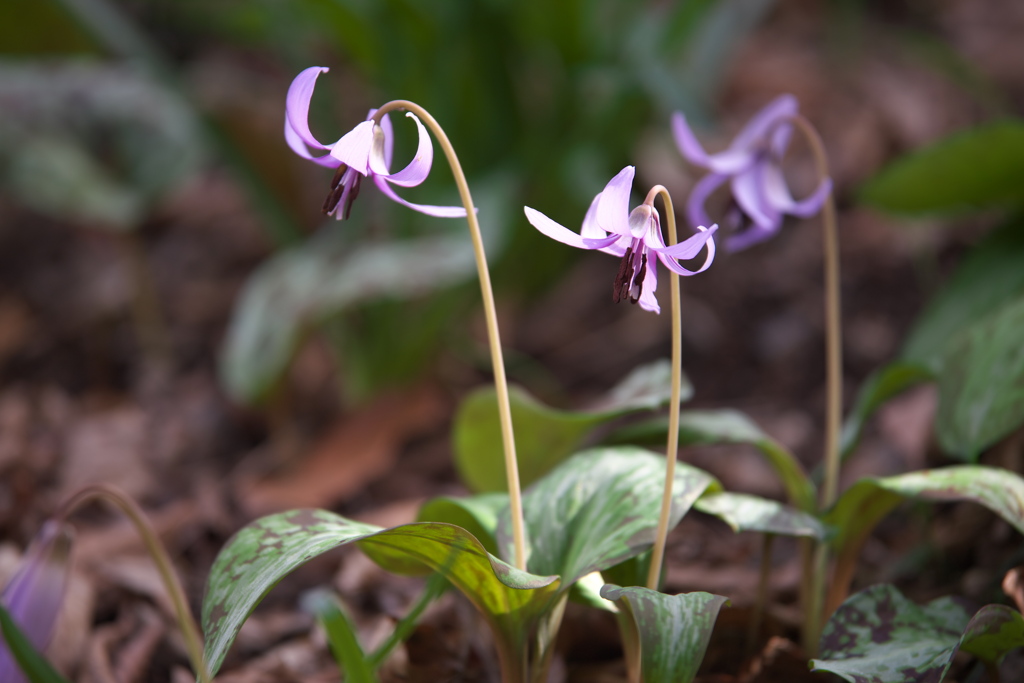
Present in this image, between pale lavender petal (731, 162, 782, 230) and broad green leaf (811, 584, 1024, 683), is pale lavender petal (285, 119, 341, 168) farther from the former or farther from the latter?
broad green leaf (811, 584, 1024, 683)

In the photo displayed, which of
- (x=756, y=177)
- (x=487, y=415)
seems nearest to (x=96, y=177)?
(x=487, y=415)

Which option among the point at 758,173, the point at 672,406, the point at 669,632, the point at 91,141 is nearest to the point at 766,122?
the point at 758,173

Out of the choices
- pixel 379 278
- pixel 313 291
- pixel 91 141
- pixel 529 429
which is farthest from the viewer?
pixel 91 141

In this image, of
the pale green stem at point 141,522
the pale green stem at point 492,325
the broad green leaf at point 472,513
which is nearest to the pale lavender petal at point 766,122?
the pale green stem at point 492,325

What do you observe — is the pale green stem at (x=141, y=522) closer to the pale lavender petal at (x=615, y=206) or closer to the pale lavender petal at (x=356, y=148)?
the pale lavender petal at (x=356, y=148)

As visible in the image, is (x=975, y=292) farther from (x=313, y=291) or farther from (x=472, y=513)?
(x=313, y=291)

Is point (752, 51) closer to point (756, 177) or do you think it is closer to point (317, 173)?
point (317, 173)

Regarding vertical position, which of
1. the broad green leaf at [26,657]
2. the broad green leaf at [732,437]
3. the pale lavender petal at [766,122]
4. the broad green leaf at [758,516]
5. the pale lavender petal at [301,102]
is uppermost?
the pale lavender petal at [766,122]
